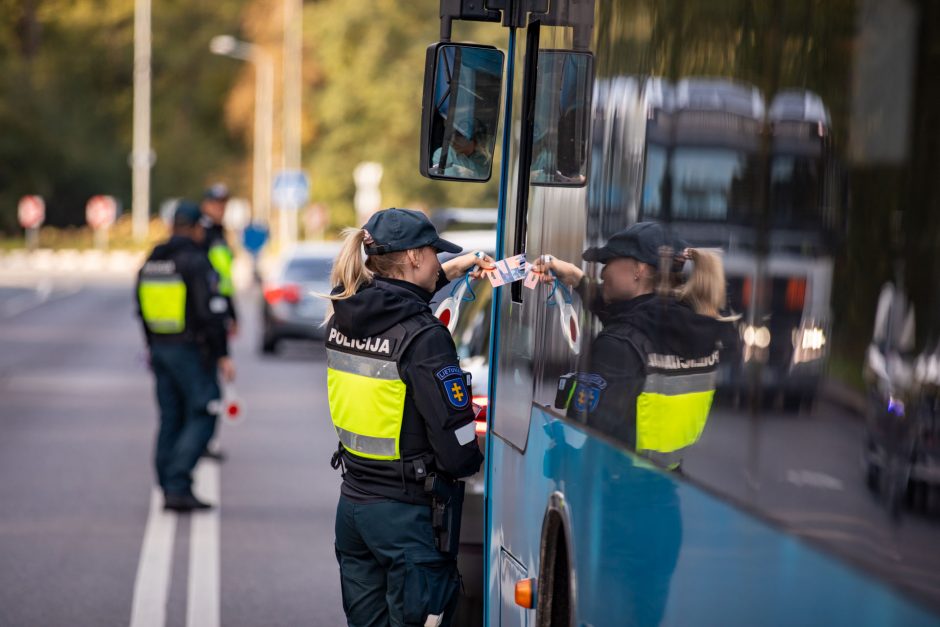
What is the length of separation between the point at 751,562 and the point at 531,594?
190cm

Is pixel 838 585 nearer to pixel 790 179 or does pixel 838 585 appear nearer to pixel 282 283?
pixel 790 179

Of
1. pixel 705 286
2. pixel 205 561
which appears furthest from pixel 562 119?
pixel 205 561

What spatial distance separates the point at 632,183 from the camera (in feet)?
11.3

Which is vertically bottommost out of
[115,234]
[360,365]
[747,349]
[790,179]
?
[115,234]

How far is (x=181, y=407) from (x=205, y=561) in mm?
A: 1702

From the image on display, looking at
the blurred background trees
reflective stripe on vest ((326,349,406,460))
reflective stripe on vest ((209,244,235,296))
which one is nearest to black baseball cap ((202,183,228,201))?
reflective stripe on vest ((209,244,235,296))

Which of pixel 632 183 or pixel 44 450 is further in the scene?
pixel 44 450

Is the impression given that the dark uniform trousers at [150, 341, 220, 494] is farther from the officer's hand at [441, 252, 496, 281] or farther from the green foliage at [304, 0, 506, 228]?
the green foliage at [304, 0, 506, 228]

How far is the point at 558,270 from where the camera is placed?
13.9 feet

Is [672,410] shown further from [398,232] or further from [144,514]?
[144,514]

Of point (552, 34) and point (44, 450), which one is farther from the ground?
point (552, 34)

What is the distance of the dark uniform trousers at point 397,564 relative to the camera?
4797 mm

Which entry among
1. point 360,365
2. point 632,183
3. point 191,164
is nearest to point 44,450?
point 360,365

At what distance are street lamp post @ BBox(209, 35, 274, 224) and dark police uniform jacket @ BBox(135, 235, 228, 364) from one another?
57369 millimetres
